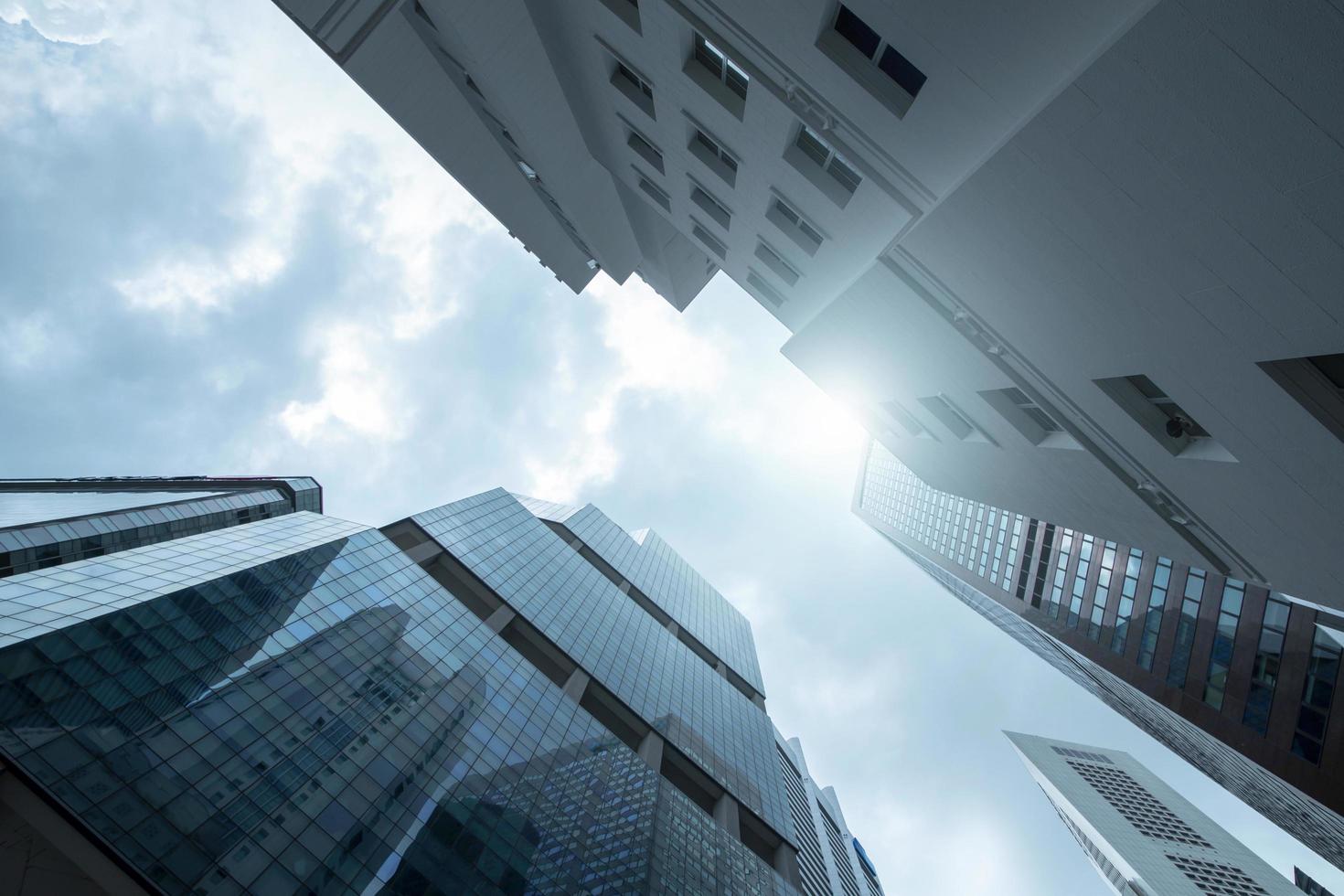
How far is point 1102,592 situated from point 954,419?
32.5m

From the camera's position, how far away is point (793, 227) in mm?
19672

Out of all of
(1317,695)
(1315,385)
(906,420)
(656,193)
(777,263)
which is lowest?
(1317,695)

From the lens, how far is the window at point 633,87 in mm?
20125

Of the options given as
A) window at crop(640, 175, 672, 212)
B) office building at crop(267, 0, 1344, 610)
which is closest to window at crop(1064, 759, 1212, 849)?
office building at crop(267, 0, 1344, 610)

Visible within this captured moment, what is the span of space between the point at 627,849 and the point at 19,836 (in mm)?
23926

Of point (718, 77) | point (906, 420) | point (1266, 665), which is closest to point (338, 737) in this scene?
point (906, 420)

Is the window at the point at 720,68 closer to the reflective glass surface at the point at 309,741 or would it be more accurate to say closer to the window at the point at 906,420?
the window at the point at 906,420

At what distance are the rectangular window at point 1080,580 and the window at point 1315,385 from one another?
142 feet

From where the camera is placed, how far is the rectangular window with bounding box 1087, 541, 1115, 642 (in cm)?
4353

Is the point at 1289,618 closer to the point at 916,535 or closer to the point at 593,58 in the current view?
the point at 593,58

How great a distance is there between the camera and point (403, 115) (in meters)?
29.8

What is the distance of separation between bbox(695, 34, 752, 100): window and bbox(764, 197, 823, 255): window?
3878 millimetres

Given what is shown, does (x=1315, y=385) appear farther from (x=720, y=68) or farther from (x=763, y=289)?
(x=763, y=289)

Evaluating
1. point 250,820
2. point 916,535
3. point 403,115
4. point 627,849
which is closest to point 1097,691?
point 916,535
